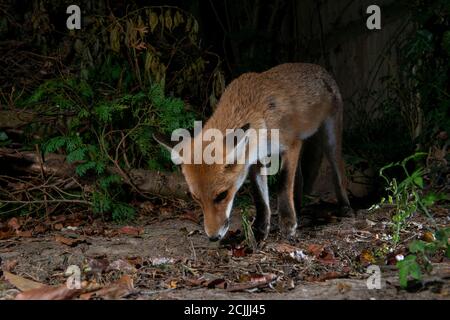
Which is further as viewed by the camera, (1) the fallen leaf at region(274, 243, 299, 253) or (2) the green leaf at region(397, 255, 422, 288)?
(1) the fallen leaf at region(274, 243, 299, 253)

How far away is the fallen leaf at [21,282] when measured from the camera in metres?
3.40

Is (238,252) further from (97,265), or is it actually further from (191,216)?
(191,216)

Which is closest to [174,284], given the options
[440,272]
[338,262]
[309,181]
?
[338,262]

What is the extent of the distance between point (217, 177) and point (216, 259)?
64 cm

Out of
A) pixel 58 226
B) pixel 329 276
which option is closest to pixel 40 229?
pixel 58 226

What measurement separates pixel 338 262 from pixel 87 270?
69.4 inches

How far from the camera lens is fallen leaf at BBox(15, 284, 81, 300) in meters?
3.01

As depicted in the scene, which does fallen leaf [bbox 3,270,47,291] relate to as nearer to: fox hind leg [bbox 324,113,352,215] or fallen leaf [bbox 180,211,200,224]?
fallen leaf [bbox 180,211,200,224]

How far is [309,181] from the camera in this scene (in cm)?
635

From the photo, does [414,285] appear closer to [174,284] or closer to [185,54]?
[174,284]

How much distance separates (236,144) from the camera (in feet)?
14.2

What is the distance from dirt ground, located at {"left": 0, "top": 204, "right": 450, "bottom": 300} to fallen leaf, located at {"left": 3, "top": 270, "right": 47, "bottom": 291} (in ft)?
0.11

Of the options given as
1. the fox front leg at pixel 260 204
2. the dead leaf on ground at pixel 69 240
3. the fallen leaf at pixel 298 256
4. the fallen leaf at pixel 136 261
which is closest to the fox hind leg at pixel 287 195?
the fox front leg at pixel 260 204

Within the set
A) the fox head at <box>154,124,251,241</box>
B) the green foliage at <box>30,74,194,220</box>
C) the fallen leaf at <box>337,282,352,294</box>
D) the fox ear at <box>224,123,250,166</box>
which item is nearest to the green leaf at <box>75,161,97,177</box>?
the green foliage at <box>30,74,194,220</box>
